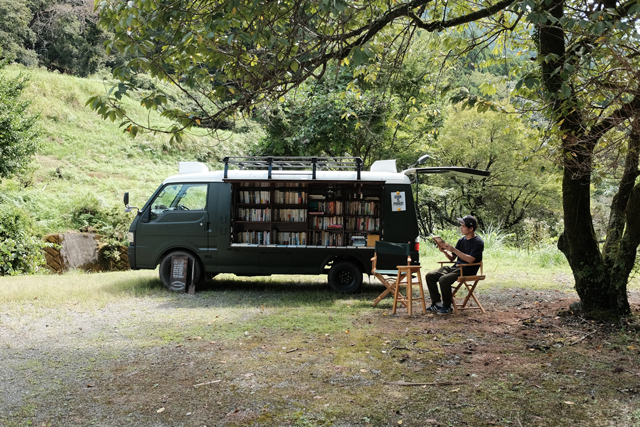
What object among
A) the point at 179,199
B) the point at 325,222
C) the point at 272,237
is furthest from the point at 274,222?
the point at 179,199

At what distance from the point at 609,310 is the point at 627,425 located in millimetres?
3257

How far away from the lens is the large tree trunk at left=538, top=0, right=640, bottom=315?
20.1 ft

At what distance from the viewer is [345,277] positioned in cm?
939

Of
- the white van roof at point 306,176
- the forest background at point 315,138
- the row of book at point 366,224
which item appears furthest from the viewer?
the forest background at point 315,138

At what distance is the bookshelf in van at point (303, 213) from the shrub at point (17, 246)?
237 inches

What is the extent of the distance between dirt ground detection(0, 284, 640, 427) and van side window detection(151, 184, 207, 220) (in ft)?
7.63

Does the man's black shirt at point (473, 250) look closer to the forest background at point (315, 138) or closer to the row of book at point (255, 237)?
the forest background at point (315, 138)

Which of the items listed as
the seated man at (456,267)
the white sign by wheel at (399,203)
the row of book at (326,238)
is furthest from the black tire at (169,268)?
the seated man at (456,267)

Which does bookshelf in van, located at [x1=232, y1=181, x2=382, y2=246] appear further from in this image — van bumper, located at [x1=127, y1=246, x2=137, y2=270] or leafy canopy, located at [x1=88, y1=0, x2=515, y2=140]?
leafy canopy, located at [x1=88, y1=0, x2=515, y2=140]

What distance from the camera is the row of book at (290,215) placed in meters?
9.61

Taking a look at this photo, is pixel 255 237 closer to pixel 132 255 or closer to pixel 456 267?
pixel 132 255

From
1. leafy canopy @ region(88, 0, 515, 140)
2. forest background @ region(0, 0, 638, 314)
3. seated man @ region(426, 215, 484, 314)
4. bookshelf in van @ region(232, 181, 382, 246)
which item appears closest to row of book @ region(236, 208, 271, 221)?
bookshelf in van @ region(232, 181, 382, 246)

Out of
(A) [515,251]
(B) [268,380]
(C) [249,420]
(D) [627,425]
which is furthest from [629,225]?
(A) [515,251]

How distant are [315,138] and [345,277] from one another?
7852 millimetres
